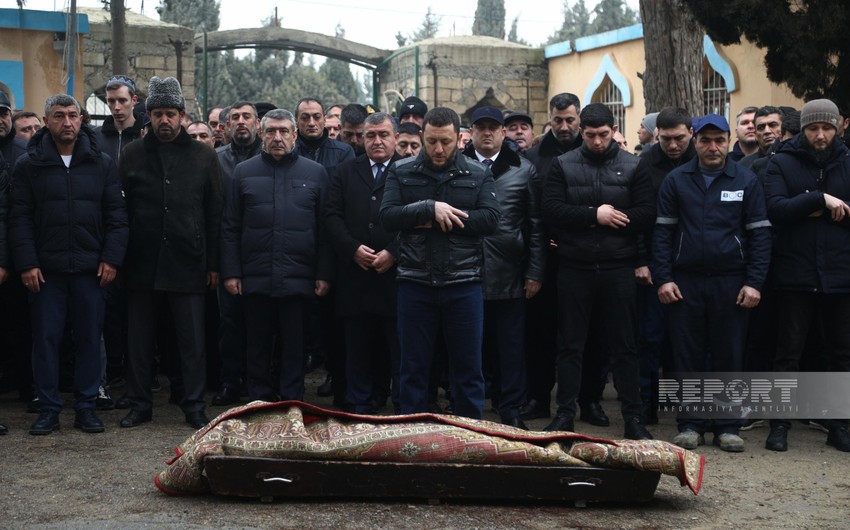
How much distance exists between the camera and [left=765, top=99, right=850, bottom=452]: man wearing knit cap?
7.21 m

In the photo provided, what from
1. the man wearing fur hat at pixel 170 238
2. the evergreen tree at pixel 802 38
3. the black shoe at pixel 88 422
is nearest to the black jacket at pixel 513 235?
the man wearing fur hat at pixel 170 238

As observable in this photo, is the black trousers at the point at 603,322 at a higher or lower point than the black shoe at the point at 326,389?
higher

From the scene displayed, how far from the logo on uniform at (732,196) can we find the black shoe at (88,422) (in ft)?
13.9

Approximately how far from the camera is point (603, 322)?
7.46m

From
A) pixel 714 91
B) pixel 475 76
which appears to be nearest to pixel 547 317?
pixel 714 91

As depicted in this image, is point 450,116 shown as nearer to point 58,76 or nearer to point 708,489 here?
point 708,489

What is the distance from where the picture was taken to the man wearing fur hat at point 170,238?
7609 mm

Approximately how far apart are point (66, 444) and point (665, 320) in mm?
4149

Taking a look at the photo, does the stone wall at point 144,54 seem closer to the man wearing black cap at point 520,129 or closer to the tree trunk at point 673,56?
the tree trunk at point 673,56

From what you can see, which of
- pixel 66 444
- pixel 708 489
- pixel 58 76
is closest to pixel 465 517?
pixel 708 489

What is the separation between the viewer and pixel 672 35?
40.4 ft

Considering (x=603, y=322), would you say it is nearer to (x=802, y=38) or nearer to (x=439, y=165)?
(x=439, y=165)

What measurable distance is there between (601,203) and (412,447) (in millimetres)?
2430

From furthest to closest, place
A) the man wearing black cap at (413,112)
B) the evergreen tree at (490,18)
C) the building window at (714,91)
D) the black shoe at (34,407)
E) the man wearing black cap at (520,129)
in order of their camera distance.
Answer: the evergreen tree at (490,18) < the building window at (714,91) < the man wearing black cap at (413,112) < the man wearing black cap at (520,129) < the black shoe at (34,407)
